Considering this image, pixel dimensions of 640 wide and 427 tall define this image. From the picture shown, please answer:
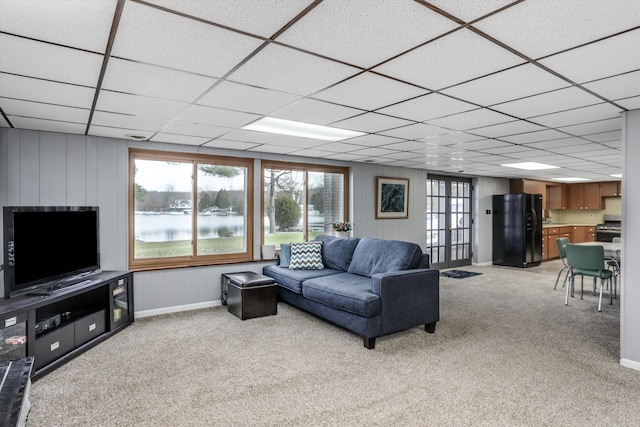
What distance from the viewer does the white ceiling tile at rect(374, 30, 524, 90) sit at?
197 centimetres

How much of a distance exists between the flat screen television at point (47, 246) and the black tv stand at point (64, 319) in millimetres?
127

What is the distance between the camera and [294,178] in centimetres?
605

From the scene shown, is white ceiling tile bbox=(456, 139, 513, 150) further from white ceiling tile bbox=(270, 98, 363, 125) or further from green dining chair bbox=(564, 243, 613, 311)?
white ceiling tile bbox=(270, 98, 363, 125)

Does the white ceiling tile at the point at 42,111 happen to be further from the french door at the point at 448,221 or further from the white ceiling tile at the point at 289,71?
the french door at the point at 448,221

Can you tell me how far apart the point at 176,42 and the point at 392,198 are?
577cm

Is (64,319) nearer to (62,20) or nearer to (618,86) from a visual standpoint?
(62,20)

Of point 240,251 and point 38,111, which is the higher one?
point 38,111

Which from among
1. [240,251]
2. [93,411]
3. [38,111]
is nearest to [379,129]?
[240,251]

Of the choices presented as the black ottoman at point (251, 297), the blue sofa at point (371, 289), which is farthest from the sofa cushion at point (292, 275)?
the black ottoman at point (251, 297)

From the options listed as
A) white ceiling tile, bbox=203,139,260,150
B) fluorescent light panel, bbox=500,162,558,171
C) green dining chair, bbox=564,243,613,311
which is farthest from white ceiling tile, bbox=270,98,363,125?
fluorescent light panel, bbox=500,162,558,171

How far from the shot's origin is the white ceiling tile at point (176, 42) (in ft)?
5.60

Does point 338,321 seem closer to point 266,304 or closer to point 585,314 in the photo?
point 266,304

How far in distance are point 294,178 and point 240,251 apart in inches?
59.3

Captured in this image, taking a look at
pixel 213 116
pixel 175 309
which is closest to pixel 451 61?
pixel 213 116
